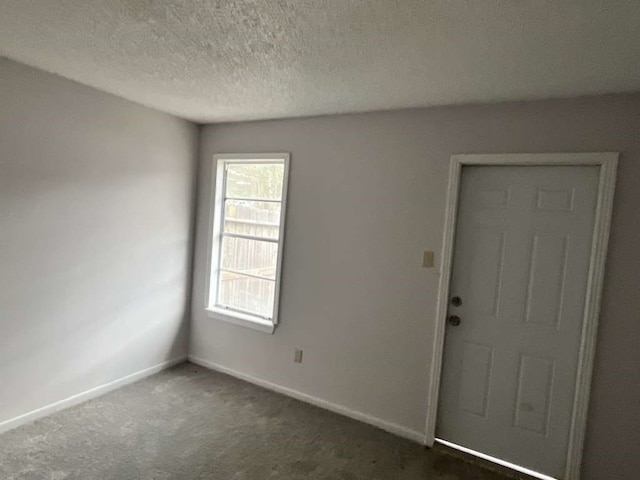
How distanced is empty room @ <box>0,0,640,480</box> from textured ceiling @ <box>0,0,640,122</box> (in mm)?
15

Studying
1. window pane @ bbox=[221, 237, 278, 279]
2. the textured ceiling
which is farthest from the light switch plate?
window pane @ bbox=[221, 237, 278, 279]

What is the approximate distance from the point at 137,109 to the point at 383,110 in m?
1.97

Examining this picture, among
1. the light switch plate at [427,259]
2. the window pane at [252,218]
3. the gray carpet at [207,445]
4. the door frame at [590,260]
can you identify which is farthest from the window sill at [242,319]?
the door frame at [590,260]

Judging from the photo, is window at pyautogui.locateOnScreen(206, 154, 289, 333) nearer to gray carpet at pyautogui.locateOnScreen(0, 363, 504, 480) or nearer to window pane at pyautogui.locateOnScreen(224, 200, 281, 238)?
window pane at pyautogui.locateOnScreen(224, 200, 281, 238)

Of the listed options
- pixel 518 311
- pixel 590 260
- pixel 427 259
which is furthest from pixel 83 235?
pixel 590 260

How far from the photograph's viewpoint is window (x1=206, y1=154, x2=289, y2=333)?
10.9 feet

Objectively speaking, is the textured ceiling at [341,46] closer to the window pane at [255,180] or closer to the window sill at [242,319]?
the window pane at [255,180]

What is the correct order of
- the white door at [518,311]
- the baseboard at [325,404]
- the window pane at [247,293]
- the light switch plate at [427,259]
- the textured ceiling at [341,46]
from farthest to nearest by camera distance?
the window pane at [247,293]
the baseboard at [325,404]
the light switch plate at [427,259]
the white door at [518,311]
the textured ceiling at [341,46]

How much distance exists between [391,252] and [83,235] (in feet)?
7.42

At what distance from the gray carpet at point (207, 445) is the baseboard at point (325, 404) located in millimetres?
62

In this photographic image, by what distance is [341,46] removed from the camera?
70.9 inches

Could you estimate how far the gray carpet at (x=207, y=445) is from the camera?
2213 millimetres

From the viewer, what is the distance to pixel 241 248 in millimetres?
3584

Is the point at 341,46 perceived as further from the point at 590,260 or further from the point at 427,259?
the point at 590,260
